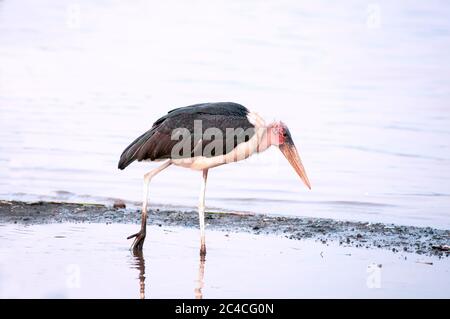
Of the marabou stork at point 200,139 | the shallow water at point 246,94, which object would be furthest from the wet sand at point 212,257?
the shallow water at point 246,94

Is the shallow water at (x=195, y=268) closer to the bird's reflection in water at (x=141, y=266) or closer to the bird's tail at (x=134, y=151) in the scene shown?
the bird's reflection in water at (x=141, y=266)

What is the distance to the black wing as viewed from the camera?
948 centimetres

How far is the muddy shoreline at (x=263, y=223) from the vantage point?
32.7 feet

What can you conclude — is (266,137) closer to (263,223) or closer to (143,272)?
(263,223)

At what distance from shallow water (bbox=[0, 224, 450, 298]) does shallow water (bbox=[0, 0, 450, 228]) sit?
2.08 m

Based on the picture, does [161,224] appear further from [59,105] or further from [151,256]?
[59,105]

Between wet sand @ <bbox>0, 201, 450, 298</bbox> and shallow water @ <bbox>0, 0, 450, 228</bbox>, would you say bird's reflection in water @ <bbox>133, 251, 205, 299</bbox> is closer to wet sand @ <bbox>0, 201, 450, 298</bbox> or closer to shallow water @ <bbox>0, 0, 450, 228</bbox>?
wet sand @ <bbox>0, 201, 450, 298</bbox>

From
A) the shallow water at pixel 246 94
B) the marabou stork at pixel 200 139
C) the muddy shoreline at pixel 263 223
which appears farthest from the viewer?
the shallow water at pixel 246 94

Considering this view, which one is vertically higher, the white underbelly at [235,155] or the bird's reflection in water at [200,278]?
the white underbelly at [235,155]

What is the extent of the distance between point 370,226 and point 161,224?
215cm

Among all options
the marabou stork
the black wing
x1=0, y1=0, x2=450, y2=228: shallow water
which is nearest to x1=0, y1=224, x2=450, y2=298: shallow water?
the marabou stork

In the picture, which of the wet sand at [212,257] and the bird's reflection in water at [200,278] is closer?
→ the bird's reflection in water at [200,278]

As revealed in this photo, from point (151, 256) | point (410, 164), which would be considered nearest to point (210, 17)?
point (410, 164)

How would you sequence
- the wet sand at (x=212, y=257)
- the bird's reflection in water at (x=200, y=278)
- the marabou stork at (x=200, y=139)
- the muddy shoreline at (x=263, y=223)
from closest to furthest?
the bird's reflection in water at (x=200, y=278)
the wet sand at (x=212, y=257)
the marabou stork at (x=200, y=139)
the muddy shoreline at (x=263, y=223)
